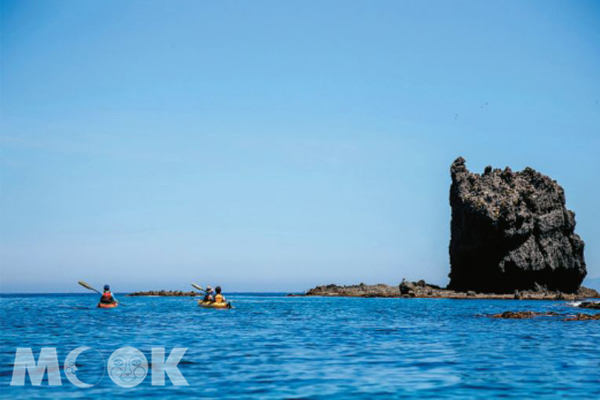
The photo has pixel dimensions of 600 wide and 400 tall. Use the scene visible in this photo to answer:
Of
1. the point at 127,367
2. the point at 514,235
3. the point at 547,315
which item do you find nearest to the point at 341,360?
the point at 127,367

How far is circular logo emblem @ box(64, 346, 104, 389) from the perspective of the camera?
19000 mm

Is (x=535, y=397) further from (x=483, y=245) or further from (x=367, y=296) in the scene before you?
(x=367, y=296)

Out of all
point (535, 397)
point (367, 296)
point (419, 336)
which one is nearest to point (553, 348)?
point (419, 336)

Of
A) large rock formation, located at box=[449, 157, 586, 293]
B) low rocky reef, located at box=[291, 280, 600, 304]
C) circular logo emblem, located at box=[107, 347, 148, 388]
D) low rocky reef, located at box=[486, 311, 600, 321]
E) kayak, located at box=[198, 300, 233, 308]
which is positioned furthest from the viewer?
large rock formation, located at box=[449, 157, 586, 293]

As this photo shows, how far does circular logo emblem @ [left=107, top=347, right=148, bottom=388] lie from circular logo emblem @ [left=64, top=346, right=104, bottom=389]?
399 mm

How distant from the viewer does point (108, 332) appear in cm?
3512

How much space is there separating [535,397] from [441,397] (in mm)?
2550

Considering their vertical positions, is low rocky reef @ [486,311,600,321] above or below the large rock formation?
below

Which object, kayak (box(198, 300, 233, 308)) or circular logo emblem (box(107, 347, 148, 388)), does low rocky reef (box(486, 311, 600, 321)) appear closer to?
kayak (box(198, 300, 233, 308))

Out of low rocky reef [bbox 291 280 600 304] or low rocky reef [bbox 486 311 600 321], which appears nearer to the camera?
low rocky reef [bbox 486 311 600 321]

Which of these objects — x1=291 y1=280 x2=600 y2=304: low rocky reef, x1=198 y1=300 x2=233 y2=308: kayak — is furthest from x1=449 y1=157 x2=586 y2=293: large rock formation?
x1=198 y1=300 x2=233 y2=308: kayak

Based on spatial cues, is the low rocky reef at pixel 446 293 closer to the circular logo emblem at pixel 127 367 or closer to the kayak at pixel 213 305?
the kayak at pixel 213 305

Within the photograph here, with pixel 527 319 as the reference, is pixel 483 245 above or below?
above

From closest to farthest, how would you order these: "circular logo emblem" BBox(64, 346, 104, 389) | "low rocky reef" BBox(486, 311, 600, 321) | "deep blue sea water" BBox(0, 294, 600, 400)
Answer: "deep blue sea water" BBox(0, 294, 600, 400)
"circular logo emblem" BBox(64, 346, 104, 389)
"low rocky reef" BBox(486, 311, 600, 321)
